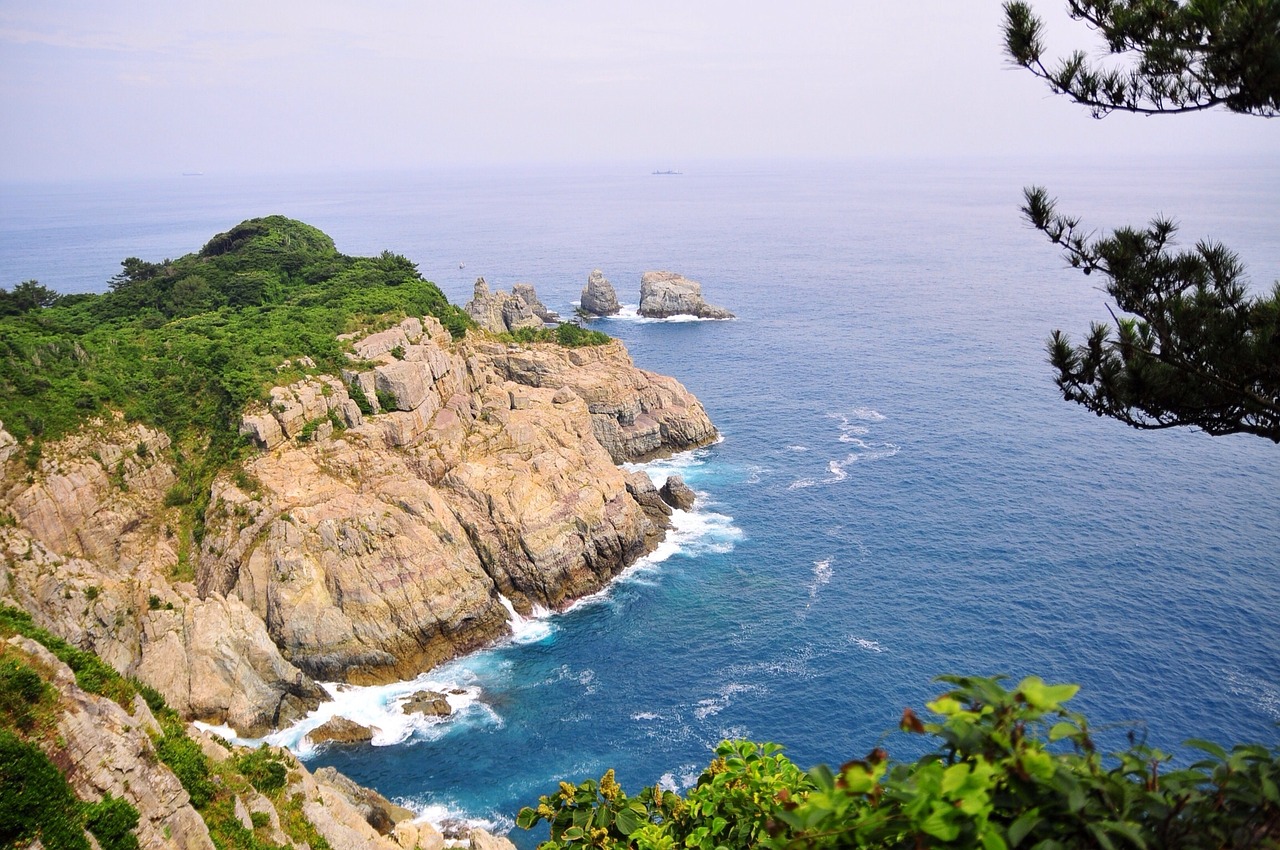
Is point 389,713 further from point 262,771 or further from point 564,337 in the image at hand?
point 564,337

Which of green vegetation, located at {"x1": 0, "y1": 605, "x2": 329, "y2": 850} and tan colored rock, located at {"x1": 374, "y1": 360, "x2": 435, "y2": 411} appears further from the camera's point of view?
tan colored rock, located at {"x1": 374, "y1": 360, "x2": 435, "y2": 411}

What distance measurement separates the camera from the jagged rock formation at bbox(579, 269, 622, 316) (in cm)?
12588

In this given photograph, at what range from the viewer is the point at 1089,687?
137 ft

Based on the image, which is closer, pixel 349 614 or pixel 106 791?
pixel 106 791

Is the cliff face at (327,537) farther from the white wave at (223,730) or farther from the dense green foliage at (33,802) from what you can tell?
the dense green foliage at (33,802)

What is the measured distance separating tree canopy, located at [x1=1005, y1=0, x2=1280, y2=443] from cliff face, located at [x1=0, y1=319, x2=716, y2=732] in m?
39.2

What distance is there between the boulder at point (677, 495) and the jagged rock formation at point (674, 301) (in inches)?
2386

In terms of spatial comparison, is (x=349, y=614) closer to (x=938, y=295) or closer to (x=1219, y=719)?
(x=1219, y=719)

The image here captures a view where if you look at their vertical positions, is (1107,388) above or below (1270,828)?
above

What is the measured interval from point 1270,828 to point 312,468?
51.7 metres

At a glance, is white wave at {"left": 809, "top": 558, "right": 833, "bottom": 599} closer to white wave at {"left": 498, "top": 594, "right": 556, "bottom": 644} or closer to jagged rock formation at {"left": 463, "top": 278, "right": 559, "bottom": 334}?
white wave at {"left": 498, "top": 594, "right": 556, "bottom": 644}

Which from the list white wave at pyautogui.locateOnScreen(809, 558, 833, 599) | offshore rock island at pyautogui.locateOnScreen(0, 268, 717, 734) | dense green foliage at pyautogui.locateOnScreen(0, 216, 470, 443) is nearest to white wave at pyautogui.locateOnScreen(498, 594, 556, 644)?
offshore rock island at pyautogui.locateOnScreen(0, 268, 717, 734)

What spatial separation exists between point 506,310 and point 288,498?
5886cm

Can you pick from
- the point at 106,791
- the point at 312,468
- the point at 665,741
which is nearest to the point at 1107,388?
the point at 106,791
